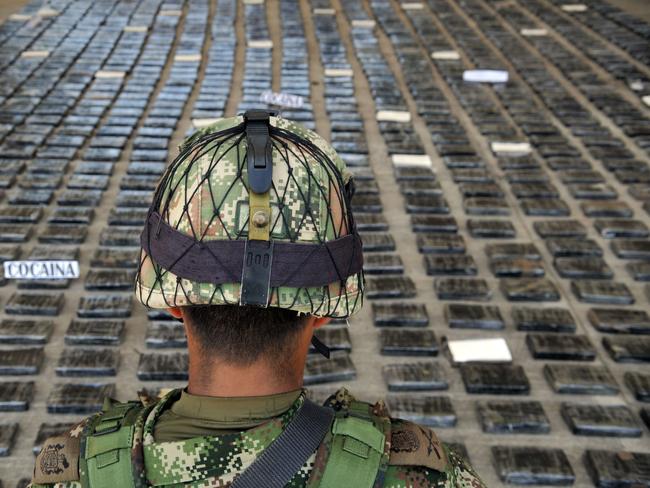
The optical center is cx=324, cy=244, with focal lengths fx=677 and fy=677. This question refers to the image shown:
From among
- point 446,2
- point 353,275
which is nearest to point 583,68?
point 446,2

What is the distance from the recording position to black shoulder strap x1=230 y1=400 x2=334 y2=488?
157 cm

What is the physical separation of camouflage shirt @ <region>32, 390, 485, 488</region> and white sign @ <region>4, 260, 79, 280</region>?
3221 millimetres

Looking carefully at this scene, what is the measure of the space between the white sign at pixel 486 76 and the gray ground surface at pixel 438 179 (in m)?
0.24

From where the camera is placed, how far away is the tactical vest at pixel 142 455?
5.26 feet

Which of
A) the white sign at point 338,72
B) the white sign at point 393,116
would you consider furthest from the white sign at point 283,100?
the white sign at point 338,72

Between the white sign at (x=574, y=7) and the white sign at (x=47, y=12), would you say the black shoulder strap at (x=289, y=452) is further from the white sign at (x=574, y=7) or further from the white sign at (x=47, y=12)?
the white sign at (x=574, y=7)

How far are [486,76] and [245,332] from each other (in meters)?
7.72

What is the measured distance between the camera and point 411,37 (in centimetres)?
1030

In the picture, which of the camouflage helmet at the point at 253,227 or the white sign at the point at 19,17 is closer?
the camouflage helmet at the point at 253,227

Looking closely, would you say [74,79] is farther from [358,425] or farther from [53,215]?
[358,425]

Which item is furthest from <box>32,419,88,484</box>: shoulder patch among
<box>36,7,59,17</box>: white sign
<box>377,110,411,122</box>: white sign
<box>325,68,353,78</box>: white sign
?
<box>36,7,59,17</box>: white sign

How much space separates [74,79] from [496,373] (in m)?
6.82

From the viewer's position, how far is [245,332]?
67.2 inches

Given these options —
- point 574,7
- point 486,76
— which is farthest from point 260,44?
point 574,7
